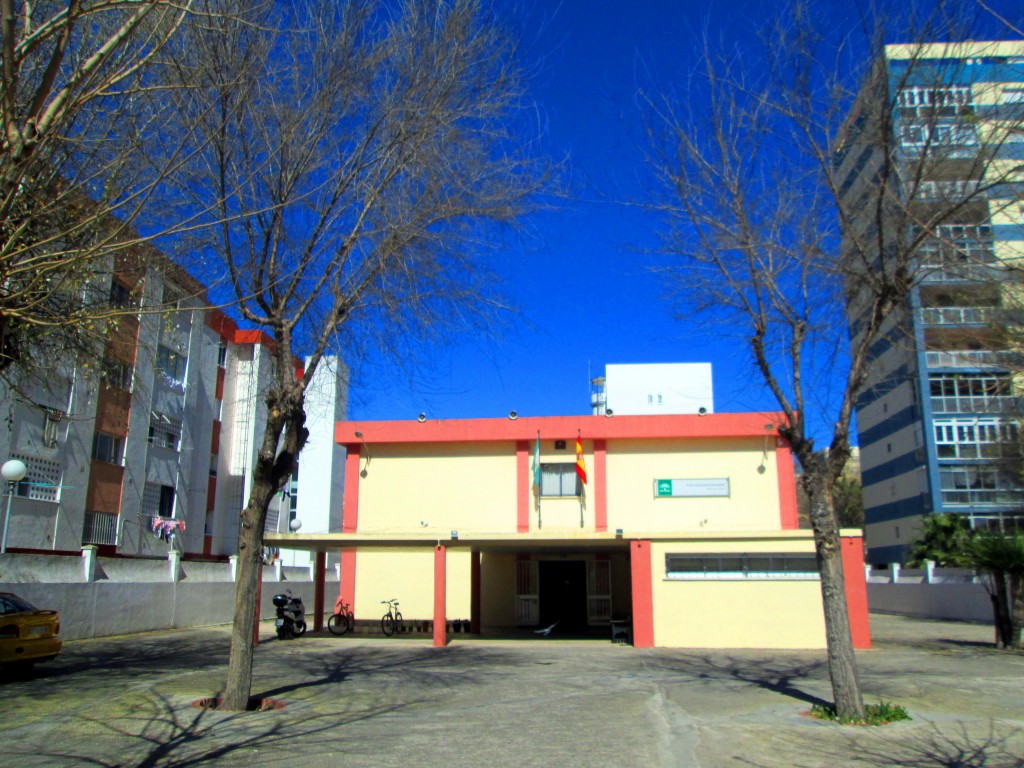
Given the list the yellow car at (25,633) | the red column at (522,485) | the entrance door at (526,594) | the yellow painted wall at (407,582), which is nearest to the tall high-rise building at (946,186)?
the red column at (522,485)

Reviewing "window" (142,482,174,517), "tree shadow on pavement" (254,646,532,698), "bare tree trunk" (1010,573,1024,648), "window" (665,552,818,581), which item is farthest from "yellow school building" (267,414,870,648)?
"window" (142,482,174,517)

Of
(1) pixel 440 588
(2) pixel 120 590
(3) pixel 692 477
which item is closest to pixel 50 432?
(2) pixel 120 590

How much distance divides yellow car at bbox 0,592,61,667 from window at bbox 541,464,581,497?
45.5 feet

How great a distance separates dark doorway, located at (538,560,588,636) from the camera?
25.9 m

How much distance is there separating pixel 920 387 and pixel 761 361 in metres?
32.5

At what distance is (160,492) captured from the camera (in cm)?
3111

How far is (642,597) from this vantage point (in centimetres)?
1978

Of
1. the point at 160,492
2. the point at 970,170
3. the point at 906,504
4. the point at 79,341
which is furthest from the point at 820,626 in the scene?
the point at 906,504

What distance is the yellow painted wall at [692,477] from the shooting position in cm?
2338

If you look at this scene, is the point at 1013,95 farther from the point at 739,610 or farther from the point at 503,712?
the point at 739,610

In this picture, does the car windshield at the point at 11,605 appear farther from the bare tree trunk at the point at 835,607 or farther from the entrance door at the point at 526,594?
the entrance door at the point at 526,594

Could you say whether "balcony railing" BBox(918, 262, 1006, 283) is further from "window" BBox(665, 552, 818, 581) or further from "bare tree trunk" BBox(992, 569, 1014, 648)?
"window" BBox(665, 552, 818, 581)

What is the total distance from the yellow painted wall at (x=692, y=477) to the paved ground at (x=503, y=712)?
6.51 m

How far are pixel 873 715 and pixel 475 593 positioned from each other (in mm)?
14664
